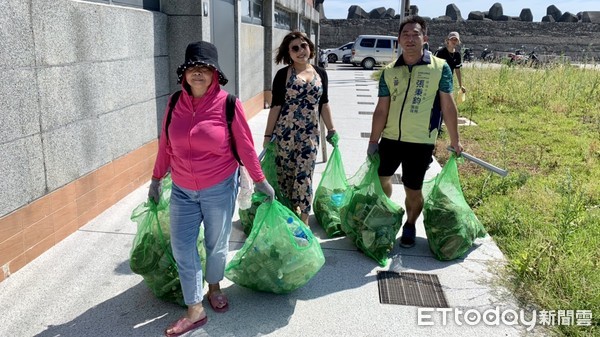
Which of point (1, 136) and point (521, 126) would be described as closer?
point (1, 136)

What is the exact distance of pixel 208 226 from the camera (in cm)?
282

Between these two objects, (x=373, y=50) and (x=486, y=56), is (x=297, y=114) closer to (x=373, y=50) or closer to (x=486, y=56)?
(x=373, y=50)

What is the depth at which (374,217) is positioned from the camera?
379cm

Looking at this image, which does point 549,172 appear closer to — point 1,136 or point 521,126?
point 521,126

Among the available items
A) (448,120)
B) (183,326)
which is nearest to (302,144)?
(448,120)

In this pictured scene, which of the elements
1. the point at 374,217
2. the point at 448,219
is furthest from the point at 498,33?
the point at 374,217

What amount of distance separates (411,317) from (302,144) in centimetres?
157

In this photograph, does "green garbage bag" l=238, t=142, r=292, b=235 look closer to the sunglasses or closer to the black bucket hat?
the sunglasses

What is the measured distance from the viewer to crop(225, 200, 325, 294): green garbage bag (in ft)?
9.87

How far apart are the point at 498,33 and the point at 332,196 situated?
41726 millimetres

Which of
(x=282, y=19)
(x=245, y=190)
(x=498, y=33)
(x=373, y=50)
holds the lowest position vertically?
(x=245, y=190)

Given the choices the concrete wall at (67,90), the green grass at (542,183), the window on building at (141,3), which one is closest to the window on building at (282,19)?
the green grass at (542,183)

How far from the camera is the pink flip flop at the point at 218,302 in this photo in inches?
120

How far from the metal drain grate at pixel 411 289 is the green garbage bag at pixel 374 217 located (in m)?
0.21
